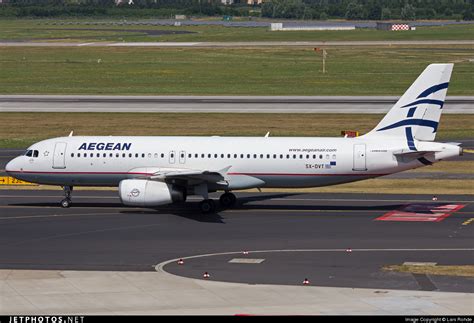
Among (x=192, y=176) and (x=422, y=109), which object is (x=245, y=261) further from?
(x=422, y=109)

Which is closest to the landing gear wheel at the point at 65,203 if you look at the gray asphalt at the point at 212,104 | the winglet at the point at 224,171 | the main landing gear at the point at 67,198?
the main landing gear at the point at 67,198

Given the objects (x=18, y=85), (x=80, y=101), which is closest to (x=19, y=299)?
(x=80, y=101)

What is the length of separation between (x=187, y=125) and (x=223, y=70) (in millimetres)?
59447

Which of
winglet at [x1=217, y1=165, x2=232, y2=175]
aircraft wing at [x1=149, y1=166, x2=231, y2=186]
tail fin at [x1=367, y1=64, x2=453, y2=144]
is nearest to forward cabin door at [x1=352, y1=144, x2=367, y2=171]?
tail fin at [x1=367, y1=64, x2=453, y2=144]

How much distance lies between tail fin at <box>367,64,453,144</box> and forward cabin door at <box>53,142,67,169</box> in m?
18.0

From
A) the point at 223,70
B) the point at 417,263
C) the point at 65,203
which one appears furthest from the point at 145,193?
the point at 223,70

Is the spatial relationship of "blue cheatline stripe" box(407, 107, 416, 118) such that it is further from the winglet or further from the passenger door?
the passenger door

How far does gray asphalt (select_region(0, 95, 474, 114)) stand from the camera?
103m

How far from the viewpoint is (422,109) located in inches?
2131

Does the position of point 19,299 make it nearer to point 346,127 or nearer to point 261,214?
point 261,214

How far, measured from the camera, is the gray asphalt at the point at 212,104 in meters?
103

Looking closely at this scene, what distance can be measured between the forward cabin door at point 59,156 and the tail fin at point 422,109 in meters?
18.0

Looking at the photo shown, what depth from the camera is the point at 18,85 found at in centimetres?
13075

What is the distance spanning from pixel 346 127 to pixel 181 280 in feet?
176
